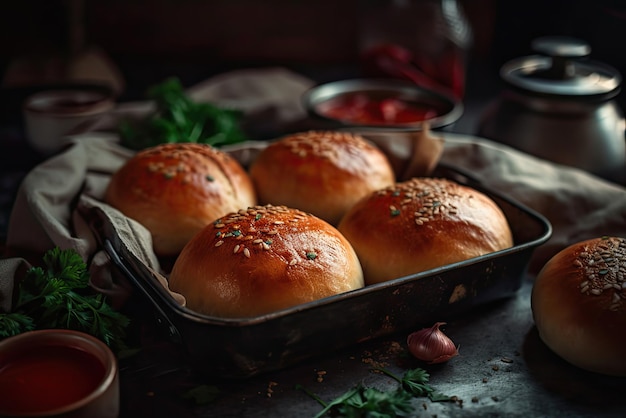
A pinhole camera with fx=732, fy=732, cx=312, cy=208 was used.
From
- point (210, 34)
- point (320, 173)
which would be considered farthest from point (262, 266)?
point (210, 34)

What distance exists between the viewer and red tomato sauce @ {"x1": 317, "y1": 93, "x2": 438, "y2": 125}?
10.4 feet

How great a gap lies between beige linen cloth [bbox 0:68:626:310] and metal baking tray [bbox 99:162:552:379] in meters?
0.09

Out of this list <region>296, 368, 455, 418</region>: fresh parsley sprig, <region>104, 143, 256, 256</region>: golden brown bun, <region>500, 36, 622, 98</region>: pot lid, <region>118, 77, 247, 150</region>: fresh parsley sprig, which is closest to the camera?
<region>296, 368, 455, 418</region>: fresh parsley sprig

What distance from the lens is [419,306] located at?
192cm

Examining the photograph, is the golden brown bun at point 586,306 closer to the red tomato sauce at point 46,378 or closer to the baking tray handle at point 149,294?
the baking tray handle at point 149,294

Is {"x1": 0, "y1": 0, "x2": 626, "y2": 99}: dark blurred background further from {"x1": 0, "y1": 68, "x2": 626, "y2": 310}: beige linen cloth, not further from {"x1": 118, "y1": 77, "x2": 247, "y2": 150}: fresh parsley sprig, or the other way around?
{"x1": 0, "y1": 68, "x2": 626, "y2": 310}: beige linen cloth

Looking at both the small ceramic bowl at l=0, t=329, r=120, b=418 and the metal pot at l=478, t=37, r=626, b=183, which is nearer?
the small ceramic bowl at l=0, t=329, r=120, b=418

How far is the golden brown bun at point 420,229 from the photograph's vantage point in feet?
6.63

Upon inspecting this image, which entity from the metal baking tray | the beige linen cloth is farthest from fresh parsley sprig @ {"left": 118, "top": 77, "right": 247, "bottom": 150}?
the metal baking tray

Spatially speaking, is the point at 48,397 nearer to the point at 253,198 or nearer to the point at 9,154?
the point at 253,198

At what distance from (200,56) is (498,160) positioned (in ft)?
8.14

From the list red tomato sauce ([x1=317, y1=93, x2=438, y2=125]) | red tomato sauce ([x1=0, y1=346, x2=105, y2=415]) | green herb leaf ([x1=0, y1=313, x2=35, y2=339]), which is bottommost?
green herb leaf ([x1=0, y1=313, x2=35, y2=339])

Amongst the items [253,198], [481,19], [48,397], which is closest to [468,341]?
[253,198]

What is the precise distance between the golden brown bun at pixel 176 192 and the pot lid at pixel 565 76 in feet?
3.81
